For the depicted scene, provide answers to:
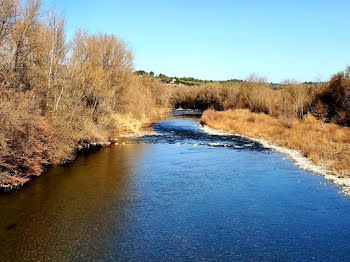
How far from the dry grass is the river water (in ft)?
11.2

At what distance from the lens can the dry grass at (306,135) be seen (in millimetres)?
22891

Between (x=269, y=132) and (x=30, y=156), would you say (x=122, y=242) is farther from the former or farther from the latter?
(x=269, y=132)

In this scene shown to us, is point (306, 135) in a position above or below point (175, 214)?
above

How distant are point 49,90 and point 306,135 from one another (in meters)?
24.8

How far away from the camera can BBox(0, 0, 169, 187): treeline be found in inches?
651

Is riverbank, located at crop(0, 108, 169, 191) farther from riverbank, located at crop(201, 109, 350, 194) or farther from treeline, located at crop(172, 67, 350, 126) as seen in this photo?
treeline, located at crop(172, 67, 350, 126)

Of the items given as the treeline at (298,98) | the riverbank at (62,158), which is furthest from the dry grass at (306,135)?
the riverbank at (62,158)

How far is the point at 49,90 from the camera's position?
24.2 meters

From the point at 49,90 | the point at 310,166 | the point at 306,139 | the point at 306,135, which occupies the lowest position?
the point at 310,166

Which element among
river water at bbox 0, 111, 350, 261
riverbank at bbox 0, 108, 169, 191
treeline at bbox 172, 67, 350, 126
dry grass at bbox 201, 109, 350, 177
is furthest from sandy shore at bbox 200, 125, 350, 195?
riverbank at bbox 0, 108, 169, 191

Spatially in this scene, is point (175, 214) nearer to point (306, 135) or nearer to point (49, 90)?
point (49, 90)

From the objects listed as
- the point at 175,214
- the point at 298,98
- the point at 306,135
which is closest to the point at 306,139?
the point at 306,135

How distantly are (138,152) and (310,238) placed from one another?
1767 cm

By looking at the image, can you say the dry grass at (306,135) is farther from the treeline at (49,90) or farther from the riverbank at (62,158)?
the treeline at (49,90)
